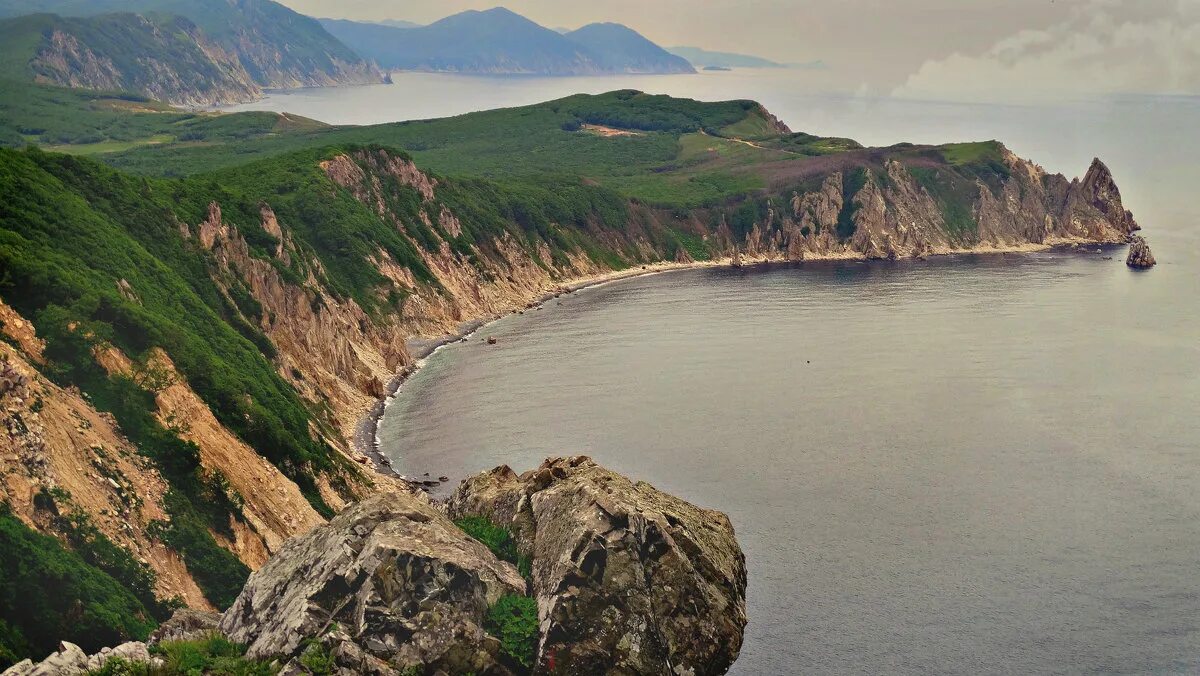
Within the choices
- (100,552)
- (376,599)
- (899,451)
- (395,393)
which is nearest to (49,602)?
(100,552)

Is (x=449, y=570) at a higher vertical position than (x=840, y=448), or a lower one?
higher

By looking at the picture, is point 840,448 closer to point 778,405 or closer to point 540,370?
point 778,405

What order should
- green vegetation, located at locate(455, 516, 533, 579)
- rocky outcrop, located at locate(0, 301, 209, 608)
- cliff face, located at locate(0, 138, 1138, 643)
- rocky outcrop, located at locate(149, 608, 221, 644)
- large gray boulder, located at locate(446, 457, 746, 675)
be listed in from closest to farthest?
1. rocky outcrop, located at locate(149, 608, 221, 644)
2. large gray boulder, located at locate(446, 457, 746, 675)
3. green vegetation, located at locate(455, 516, 533, 579)
4. rocky outcrop, located at locate(0, 301, 209, 608)
5. cliff face, located at locate(0, 138, 1138, 643)

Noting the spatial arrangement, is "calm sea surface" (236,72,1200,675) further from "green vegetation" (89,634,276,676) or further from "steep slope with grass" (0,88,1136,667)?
"green vegetation" (89,634,276,676)

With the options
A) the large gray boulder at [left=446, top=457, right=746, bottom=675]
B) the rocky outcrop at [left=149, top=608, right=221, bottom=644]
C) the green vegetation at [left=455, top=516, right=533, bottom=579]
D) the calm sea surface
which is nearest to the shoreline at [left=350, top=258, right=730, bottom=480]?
the calm sea surface

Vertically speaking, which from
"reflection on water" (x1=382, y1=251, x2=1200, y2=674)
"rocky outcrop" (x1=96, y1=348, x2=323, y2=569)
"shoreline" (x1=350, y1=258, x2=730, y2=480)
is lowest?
"shoreline" (x1=350, y1=258, x2=730, y2=480)

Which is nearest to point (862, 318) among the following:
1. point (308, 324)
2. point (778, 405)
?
point (778, 405)

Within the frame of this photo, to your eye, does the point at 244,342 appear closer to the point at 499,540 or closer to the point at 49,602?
the point at 49,602
